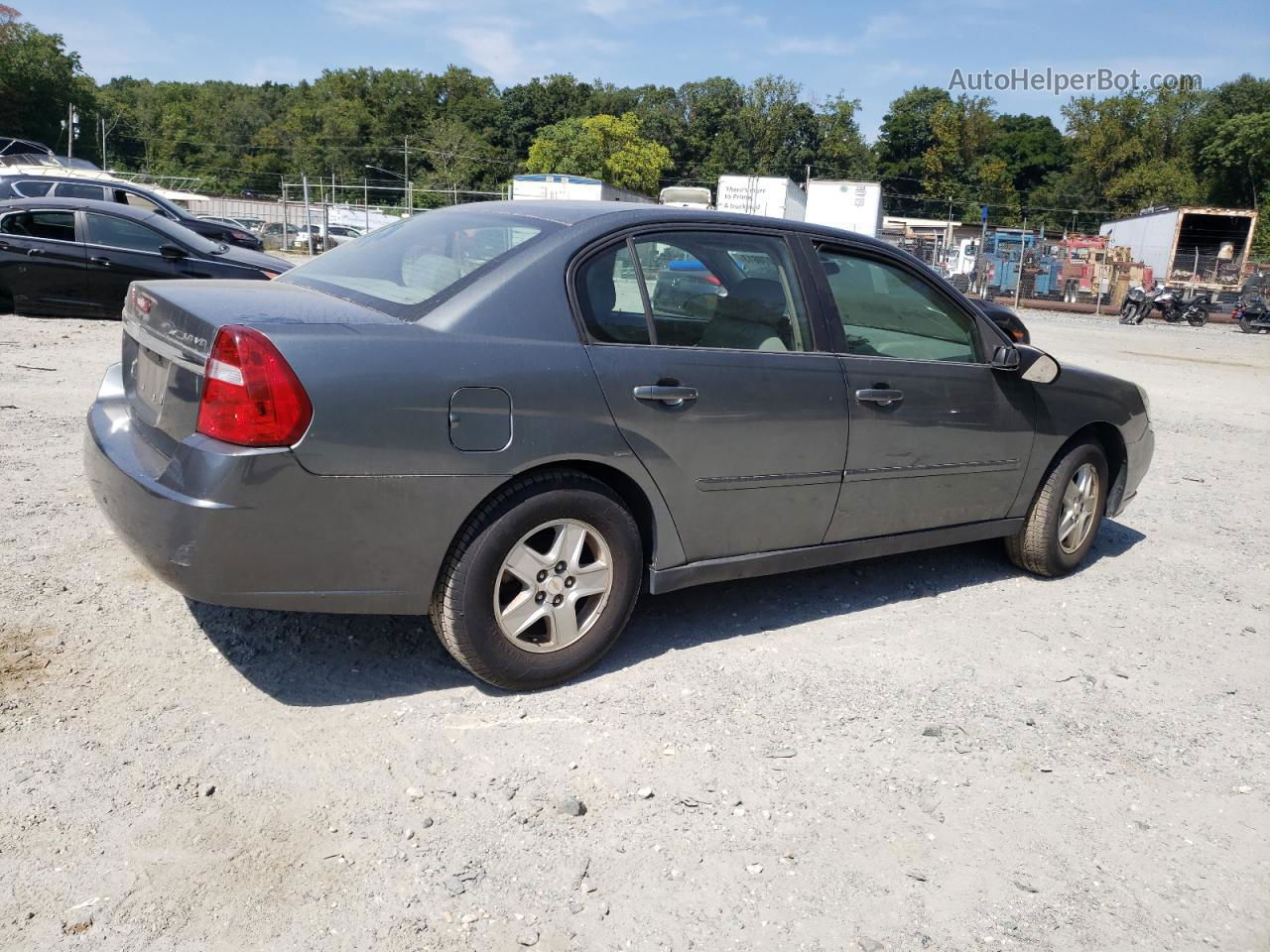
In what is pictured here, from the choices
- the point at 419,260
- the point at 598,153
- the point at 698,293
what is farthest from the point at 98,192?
the point at 598,153

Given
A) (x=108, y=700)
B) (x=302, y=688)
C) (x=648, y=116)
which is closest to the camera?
(x=108, y=700)

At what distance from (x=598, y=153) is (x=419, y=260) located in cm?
8564

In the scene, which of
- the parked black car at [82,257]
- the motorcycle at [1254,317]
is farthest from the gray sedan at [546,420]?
the motorcycle at [1254,317]

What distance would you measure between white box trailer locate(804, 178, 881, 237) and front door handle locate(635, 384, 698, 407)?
97.0 feet

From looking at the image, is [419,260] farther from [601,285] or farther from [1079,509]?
[1079,509]

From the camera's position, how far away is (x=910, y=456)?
4406 millimetres

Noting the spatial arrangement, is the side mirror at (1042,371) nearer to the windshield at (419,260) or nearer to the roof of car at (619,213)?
the roof of car at (619,213)

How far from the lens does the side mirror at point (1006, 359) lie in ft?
15.4

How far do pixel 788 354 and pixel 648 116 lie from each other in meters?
106

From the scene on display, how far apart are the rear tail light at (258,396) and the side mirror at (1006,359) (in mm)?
3097

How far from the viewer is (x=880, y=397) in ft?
13.9

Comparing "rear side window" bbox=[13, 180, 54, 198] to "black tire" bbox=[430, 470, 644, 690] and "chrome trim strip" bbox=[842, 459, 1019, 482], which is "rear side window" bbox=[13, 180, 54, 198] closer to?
"black tire" bbox=[430, 470, 644, 690]

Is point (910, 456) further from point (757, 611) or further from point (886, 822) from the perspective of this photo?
point (886, 822)

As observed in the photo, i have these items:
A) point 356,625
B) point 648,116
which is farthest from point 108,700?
point 648,116
